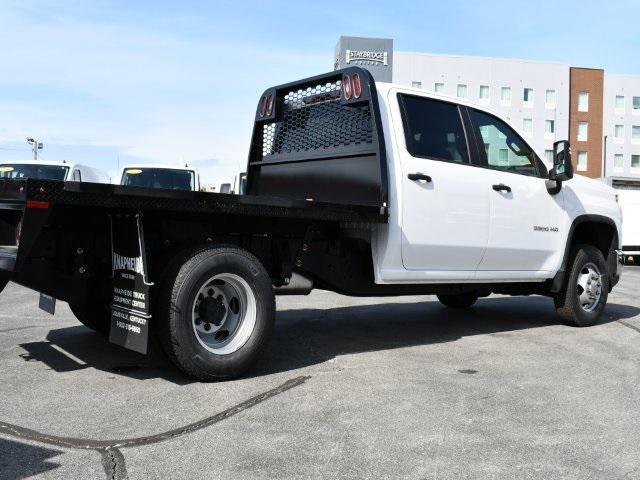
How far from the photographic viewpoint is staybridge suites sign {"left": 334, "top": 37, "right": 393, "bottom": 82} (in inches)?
1793

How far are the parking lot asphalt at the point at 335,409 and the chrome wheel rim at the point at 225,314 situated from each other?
28 centimetres

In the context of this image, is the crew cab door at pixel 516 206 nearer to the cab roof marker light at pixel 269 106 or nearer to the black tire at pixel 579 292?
the black tire at pixel 579 292

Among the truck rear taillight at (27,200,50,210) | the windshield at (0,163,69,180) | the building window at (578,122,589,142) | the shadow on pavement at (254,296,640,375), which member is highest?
the building window at (578,122,589,142)

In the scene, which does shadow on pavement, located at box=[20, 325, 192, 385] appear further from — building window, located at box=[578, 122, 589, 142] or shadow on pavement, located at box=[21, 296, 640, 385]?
building window, located at box=[578, 122, 589, 142]

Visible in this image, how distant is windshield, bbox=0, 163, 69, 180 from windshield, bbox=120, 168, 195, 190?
4.61 feet

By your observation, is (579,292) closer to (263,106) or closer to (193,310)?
→ (263,106)

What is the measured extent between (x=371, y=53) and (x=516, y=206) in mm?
41432

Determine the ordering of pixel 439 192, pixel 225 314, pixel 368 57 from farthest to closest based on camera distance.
A: pixel 368 57, pixel 439 192, pixel 225 314

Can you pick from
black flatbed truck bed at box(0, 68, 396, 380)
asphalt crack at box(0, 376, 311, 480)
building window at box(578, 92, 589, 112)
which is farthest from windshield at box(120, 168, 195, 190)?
building window at box(578, 92, 589, 112)

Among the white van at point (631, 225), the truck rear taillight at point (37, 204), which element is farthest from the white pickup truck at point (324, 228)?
the white van at point (631, 225)

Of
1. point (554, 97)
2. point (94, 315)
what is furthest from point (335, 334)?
point (554, 97)

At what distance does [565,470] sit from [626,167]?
66.2 metres

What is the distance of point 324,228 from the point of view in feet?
17.8

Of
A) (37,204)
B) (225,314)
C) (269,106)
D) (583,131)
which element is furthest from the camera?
(583,131)
